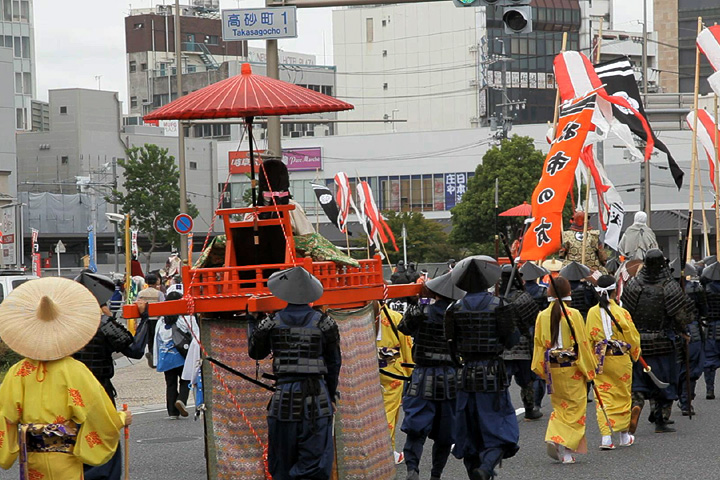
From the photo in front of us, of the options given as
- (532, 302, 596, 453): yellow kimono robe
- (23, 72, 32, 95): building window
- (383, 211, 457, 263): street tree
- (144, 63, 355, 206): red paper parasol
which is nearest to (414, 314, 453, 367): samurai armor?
(532, 302, 596, 453): yellow kimono robe

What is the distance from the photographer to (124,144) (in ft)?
231

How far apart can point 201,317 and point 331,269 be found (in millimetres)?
1030

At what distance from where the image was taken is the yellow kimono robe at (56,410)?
6367mm

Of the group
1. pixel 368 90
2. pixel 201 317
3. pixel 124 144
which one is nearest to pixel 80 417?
pixel 201 317

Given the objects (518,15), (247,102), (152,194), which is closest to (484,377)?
(247,102)

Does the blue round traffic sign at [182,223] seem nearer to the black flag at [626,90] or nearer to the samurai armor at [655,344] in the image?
the black flag at [626,90]

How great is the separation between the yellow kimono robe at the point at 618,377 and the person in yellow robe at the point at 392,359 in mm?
1858

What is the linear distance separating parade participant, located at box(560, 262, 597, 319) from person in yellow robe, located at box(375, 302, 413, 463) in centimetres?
225

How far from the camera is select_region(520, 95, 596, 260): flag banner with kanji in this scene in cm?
1151

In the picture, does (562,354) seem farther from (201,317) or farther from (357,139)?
(357,139)

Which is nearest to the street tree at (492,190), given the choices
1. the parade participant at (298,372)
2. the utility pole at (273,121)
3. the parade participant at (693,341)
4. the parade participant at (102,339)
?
the parade participant at (693,341)

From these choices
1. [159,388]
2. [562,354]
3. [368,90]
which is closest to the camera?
[562,354]

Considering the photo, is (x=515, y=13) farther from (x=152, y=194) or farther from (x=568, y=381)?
(x=152, y=194)

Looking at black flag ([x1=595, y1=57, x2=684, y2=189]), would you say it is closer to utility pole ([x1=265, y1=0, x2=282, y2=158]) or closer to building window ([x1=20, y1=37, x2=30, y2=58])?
utility pole ([x1=265, y1=0, x2=282, y2=158])
